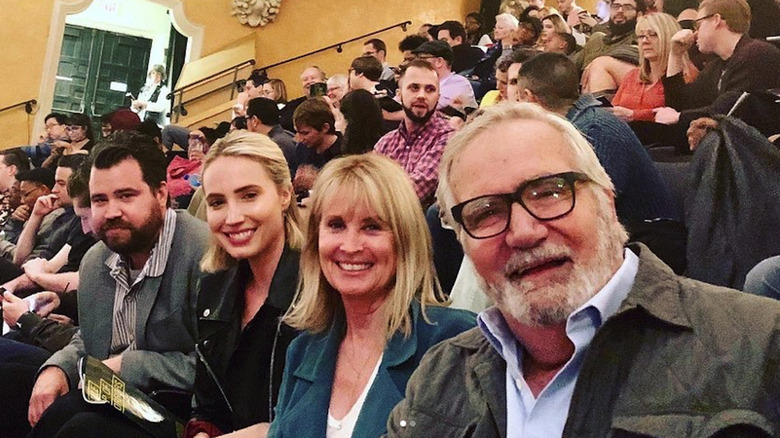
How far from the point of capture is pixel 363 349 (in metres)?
1.62

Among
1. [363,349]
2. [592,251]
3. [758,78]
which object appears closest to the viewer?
[592,251]

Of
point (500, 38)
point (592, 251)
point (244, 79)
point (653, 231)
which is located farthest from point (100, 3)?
point (592, 251)

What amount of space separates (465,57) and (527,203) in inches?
217

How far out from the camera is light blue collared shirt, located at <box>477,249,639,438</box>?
0.94 metres

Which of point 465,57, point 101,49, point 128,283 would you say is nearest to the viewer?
point 128,283

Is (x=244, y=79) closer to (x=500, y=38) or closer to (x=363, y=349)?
(x=500, y=38)

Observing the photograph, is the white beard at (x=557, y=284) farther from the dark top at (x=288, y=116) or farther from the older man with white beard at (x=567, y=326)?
the dark top at (x=288, y=116)

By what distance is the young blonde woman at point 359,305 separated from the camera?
154cm

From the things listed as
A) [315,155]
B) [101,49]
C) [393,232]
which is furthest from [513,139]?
[101,49]

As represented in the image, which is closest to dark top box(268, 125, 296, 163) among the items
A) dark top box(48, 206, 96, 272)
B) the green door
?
dark top box(48, 206, 96, 272)

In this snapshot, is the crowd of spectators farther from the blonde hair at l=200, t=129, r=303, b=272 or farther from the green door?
the green door

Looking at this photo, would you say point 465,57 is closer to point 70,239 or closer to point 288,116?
point 288,116

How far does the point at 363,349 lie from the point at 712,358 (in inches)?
34.3

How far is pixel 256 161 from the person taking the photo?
1994 millimetres
